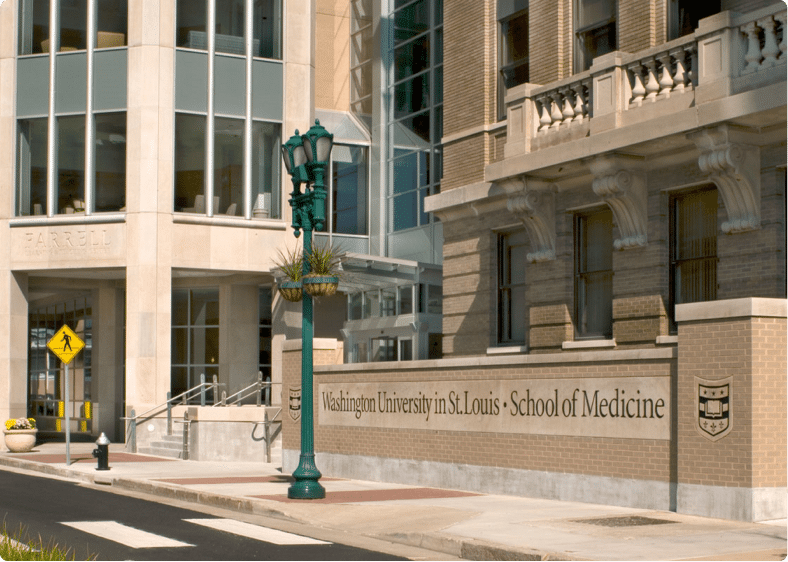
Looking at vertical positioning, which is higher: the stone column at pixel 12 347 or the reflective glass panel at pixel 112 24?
the reflective glass panel at pixel 112 24

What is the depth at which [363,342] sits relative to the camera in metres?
30.6

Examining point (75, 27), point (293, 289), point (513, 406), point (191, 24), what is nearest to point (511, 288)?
point (513, 406)

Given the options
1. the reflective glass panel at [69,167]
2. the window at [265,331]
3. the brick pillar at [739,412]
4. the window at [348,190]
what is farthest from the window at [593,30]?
the reflective glass panel at [69,167]

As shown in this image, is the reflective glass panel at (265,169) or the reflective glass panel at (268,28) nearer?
the reflective glass panel at (265,169)

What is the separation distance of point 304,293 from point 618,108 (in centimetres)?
560

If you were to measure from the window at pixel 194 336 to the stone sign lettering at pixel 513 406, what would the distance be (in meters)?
13.7

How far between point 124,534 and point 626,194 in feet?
29.8

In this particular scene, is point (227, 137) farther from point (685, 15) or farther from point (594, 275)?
point (685, 15)

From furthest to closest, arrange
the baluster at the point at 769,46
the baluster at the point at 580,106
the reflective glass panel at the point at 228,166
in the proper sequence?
the reflective glass panel at the point at 228,166 → the baluster at the point at 580,106 → the baluster at the point at 769,46

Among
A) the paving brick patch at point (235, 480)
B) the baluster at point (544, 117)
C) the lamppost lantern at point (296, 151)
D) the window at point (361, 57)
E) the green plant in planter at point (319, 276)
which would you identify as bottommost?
the paving brick patch at point (235, 480)

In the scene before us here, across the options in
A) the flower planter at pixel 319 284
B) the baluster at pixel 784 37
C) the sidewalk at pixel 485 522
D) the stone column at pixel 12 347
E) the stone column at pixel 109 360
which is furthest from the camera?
the stone column at pixel 109 360

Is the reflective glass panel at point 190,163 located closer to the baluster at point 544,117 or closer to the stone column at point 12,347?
the stone column at point 12,347

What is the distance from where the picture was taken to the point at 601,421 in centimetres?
1485

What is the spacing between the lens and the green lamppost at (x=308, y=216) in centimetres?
1623
